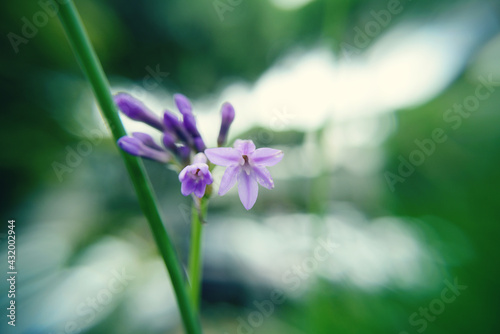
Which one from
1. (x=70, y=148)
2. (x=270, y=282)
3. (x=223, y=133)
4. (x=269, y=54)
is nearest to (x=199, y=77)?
(x=269, y=54)

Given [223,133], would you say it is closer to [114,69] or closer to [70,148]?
[70,148]

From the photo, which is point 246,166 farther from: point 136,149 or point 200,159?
point 136,149
